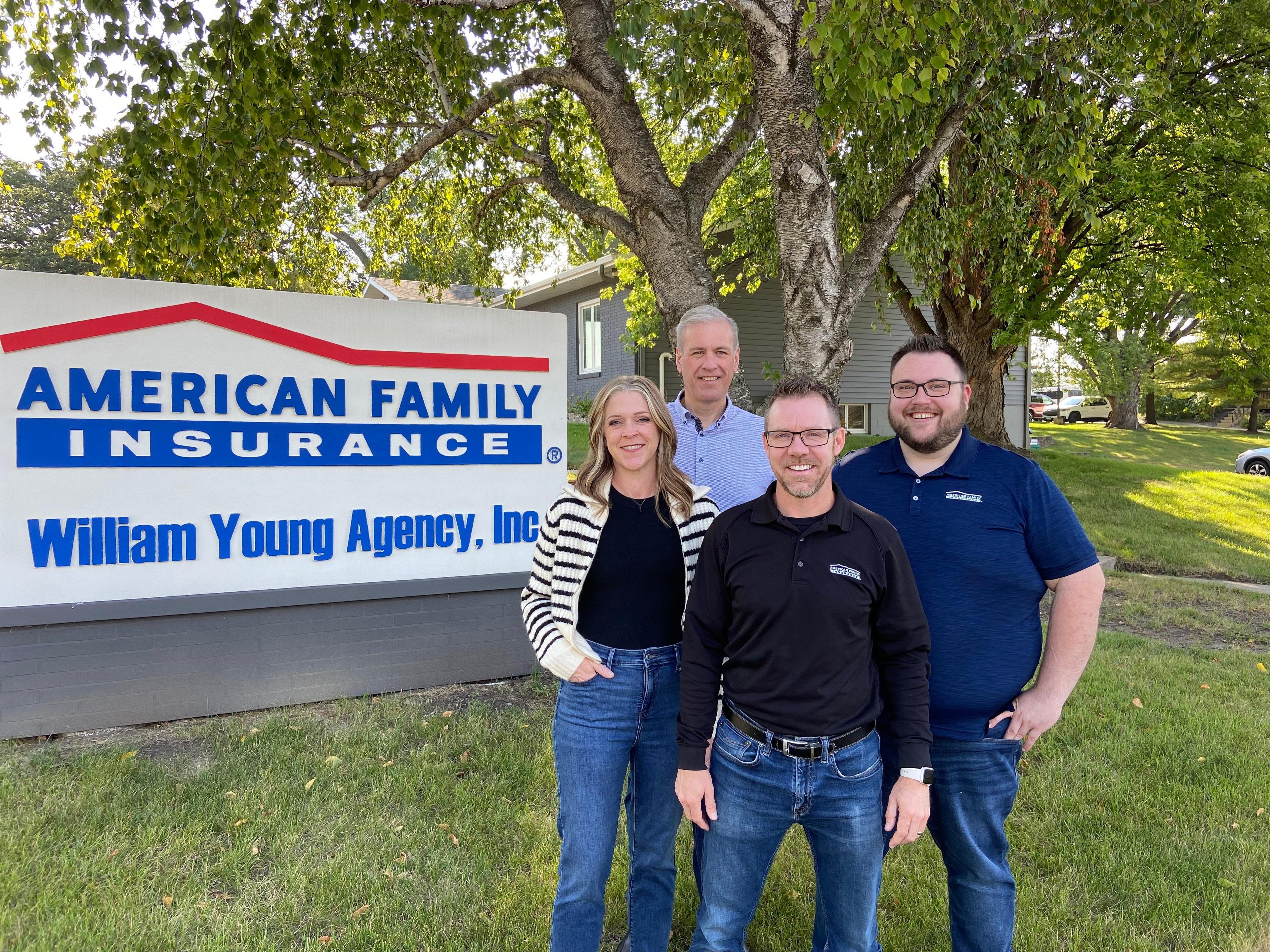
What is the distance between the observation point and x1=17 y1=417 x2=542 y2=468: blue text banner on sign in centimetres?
439

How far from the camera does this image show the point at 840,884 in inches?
A: 82.0

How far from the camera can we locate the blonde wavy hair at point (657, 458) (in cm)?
241

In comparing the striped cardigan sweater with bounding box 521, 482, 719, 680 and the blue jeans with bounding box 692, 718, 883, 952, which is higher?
the striped cardigan sweater with bounding box 521, 482, 719, 680

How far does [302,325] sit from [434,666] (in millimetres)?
2288

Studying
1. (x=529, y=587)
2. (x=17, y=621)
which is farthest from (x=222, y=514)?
(x=529, y=587)

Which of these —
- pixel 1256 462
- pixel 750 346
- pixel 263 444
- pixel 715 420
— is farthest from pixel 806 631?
pixel 1256 462

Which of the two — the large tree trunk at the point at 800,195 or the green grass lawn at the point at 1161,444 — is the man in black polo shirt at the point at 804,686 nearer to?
the large tree trunk at the point at 800,195

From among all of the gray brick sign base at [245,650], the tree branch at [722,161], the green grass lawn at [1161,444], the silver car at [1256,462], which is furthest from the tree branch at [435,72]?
the silver car at [1256,462]

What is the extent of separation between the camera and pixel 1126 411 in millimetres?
32656

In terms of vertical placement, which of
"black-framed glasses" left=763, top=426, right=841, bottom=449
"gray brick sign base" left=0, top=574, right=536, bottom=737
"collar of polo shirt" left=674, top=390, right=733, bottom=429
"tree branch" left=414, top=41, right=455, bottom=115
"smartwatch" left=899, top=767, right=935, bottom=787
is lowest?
"gray brick sign base" left=0, top=574, right=536, bottom=737

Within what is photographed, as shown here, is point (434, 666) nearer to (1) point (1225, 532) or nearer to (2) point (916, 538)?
(2) point (916, 538)

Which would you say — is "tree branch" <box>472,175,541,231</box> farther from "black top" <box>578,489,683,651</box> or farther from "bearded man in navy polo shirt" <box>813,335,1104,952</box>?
"bearded man in navy polo shirt" <box>813,335,1104,952</box>

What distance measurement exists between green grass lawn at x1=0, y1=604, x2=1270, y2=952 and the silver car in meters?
18.0

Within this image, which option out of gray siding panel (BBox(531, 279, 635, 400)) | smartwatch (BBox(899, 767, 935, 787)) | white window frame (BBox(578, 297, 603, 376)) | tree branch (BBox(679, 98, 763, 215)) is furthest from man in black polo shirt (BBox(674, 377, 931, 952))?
white window frame (BBox(578, 297, 603, 376))
